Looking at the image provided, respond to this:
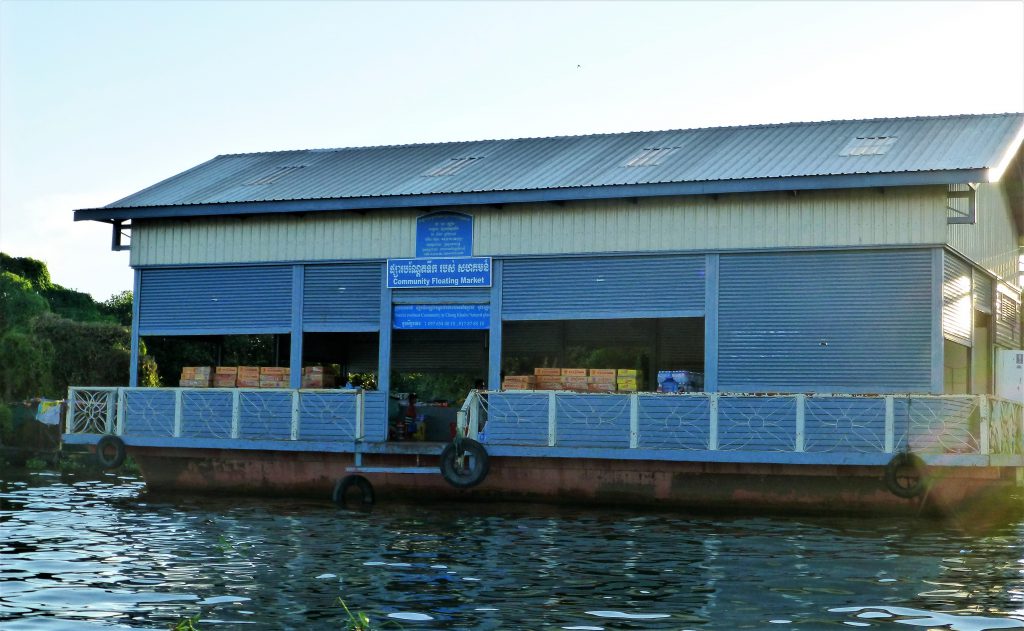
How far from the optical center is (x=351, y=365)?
3284 cm

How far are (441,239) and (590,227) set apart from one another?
3.20m

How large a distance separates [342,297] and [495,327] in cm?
355

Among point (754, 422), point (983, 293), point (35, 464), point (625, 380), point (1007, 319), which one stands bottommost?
point (35, 464)

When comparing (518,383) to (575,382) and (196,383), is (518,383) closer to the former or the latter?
(575,382)

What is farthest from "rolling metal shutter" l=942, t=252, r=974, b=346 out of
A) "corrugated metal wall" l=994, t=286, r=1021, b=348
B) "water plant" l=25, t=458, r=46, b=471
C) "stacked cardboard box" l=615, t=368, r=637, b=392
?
"water plant" l=25, t=458, r=46, b=471

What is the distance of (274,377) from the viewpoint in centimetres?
2622

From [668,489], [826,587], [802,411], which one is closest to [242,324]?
[668,489]

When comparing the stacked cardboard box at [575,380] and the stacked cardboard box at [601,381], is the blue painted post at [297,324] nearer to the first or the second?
the stacked cardboard box at [575,380]

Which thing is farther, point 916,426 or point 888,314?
point 888,314

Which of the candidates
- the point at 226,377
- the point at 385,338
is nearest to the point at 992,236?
the point at 385,338

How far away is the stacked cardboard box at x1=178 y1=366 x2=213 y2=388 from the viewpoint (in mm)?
26328

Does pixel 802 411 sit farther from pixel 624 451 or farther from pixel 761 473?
pixel 624 451

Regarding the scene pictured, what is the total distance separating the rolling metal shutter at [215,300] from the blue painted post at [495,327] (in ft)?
15.1

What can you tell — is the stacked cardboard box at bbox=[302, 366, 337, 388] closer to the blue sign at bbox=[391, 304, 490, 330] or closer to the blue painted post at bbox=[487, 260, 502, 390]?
the blue sign at bbox=[391, 304, 490, 330]
